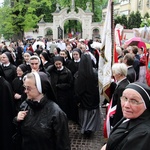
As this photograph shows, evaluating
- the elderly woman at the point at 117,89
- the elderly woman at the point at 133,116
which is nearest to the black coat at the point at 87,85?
the elderly woman at the point at 117,89

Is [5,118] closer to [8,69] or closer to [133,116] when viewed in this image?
[133,116]

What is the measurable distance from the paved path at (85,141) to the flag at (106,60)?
3.53 feet

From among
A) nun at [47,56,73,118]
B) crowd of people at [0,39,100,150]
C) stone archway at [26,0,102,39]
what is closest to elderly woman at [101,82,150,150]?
crowd of people at [0,39,100,150]

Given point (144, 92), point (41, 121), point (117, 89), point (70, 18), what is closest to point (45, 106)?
point (41, 121)

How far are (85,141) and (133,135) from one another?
387cm

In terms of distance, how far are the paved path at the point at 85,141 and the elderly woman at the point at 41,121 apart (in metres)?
2.75

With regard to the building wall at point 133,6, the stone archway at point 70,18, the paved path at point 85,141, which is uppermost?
the building wall at point 133,6

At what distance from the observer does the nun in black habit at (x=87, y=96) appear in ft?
19.7

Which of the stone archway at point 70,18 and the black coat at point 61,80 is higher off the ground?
the stone archway at point 70,18

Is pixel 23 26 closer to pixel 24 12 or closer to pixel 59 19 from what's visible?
pixel 24 12

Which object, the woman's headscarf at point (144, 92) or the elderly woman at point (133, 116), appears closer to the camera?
the elderly woman at point (133, 116)

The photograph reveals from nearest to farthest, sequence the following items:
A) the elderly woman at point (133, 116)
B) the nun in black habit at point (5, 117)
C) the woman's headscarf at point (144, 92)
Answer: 1. the elderly woman at point (133, 116)
2. the woman's headscarf at point (144, 92)
3. the nun in black habit at point (5, 117)

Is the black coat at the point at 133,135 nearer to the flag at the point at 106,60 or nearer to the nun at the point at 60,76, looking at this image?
the flag at the point at 106,60

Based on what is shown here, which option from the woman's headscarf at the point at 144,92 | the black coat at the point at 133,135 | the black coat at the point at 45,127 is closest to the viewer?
the black coat at the point at 133,135
